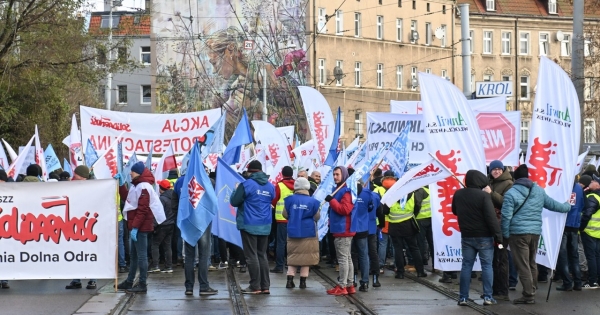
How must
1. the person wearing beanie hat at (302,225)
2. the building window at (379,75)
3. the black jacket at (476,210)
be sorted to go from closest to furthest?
1. the black jacket at (476,210)
2. the person wearing beanie hat at (302,225)
3. the building window at (379,75)

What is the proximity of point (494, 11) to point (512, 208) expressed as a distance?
64.5m

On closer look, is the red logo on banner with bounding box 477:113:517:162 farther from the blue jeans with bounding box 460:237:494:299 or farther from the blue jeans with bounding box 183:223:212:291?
the blue jeans with bounding box 183:223:212:291

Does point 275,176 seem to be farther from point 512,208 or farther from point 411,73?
point 411,73

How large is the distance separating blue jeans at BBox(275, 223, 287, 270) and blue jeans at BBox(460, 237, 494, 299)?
5.86 m

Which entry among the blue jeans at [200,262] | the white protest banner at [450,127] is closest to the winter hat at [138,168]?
the blue jeans at [200,262]

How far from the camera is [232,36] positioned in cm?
7119

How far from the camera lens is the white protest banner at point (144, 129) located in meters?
22.1

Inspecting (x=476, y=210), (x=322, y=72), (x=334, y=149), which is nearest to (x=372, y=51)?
(x=322, y=72)

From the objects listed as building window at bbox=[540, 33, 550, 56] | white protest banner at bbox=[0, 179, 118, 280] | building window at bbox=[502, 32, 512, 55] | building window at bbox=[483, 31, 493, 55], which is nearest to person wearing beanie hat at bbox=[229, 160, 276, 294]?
white protest banner at bbox=[0, 179, 118, 280]

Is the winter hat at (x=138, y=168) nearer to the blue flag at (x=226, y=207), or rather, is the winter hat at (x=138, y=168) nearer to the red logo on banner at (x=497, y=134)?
the blue flag at (x=226, y=207)

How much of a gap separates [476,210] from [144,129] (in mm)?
8754

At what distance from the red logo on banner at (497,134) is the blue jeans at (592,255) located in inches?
128

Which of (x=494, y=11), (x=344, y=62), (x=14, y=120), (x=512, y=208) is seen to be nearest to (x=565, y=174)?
(x=512, y=208)

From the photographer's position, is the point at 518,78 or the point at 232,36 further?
the point at 518,78
